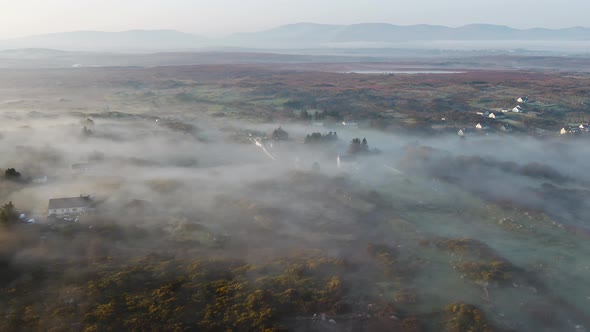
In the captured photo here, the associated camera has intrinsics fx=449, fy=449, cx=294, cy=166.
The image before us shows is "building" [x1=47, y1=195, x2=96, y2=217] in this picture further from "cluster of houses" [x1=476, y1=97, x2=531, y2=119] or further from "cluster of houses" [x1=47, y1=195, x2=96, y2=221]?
"cluster of houses" [x1=476, y1=97, x2=531, y2=119]

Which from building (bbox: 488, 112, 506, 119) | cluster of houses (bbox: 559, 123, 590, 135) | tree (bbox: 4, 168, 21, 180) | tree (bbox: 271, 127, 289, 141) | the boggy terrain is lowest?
the boggy terrain

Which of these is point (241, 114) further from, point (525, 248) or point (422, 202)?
point (525, 248)

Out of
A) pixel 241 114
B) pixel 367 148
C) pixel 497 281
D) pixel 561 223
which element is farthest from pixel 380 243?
pixel 241 114

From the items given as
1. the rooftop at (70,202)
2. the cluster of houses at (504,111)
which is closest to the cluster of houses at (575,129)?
the cluster of houses at (504,111)

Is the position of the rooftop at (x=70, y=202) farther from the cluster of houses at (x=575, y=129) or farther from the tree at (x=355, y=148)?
the cluster of houses at (x=575, y=129)

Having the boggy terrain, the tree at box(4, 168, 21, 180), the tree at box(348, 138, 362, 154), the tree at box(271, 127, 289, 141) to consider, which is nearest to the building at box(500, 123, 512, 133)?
the boggy terrain

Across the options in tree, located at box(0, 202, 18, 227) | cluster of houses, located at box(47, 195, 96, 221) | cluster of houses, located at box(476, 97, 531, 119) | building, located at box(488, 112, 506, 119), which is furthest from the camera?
cluster of houses, located at box(476, 97, 531, 119)
